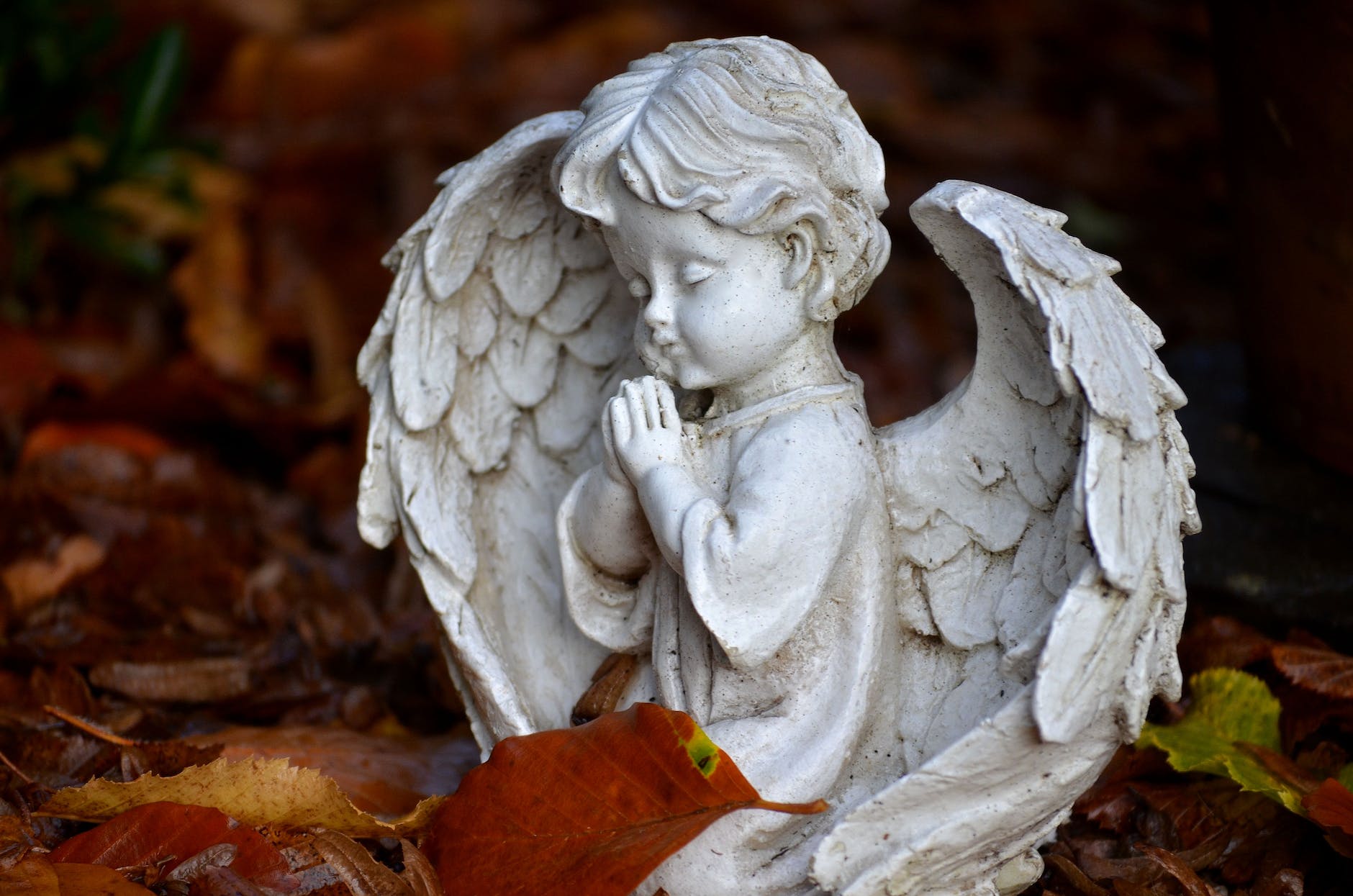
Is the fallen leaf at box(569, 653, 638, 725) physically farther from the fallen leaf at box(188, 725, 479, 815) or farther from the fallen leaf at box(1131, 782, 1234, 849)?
the fallen leaf at box(1131, 782, 1234, 849)

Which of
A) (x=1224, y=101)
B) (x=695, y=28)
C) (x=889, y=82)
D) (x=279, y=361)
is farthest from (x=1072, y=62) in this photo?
(x=279, y=361)

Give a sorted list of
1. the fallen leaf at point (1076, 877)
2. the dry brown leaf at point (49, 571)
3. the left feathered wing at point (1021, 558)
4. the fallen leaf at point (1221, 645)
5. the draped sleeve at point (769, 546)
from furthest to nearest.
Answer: the dry brown leaf at point (49, 571), the fallen leaf at point (1221, 645), the fallen leaf at point (1076, 877), the draped sleeve at point (769, 546), the left feathered wing at point (1021, 558)

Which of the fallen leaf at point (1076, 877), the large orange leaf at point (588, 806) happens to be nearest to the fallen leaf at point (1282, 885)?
the fallen leaf at point (1076, 877)

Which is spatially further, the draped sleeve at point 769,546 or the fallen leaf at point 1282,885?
the fallen leaf at point 1282,885

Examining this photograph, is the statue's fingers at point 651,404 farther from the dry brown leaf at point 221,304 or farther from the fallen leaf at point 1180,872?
the dry brown leaf at point 221,304

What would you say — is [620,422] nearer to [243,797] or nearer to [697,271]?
[697,271]
